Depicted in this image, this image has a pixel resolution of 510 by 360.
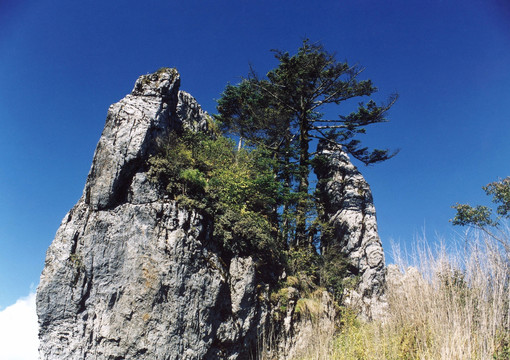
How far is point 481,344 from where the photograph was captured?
208 inches

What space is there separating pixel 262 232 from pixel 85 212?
19.7ft

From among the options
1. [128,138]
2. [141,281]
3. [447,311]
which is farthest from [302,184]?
[447,311]

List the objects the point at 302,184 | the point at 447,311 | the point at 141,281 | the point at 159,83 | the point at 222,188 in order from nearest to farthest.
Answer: the point at 447,311 < the point at 141,281 < the point at 222,188 < the point at 159,83 < the point at 302,184

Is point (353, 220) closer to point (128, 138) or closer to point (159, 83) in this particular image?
point (159, 83)

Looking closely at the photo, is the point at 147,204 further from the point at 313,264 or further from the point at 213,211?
the point at 313,264

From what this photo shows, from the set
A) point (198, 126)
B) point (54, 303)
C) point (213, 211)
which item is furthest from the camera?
point (198, 126)

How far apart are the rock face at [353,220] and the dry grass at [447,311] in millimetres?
8308


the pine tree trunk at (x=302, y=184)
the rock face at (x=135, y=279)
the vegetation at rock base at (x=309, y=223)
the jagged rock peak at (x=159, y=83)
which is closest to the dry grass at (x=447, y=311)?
the vegetation at rock base at (x=309, y=223)

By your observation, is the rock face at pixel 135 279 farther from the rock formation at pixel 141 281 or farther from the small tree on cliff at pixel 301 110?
the small tree on cliff at pixel 301 110

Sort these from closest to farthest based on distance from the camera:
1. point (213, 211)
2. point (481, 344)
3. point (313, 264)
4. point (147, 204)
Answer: point (481, 344)
point (147, 204)
point (213, 211)
point (313, 264)

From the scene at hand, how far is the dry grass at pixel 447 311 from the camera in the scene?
17.4 ft

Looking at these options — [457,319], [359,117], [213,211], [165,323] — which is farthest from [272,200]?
[457,319]

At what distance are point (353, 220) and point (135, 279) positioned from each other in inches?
475

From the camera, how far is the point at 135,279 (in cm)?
974
